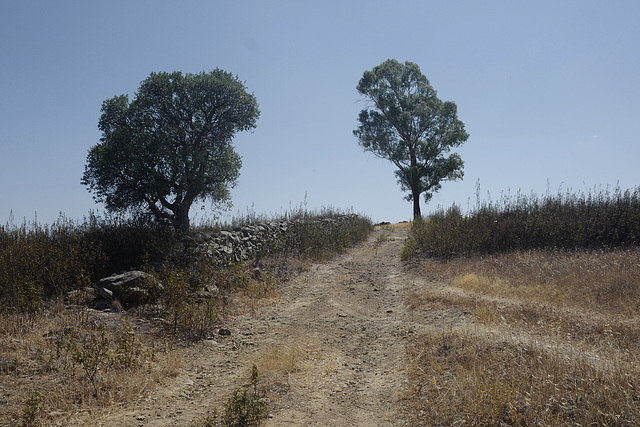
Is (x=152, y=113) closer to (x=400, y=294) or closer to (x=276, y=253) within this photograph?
(x=276, y=253)

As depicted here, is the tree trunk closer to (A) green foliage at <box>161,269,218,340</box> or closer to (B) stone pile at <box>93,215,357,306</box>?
(B) stone pile at <box>93,215,357,306</box>

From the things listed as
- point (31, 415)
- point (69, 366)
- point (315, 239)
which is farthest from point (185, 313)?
point (315, 239)

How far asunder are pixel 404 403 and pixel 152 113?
11927mm

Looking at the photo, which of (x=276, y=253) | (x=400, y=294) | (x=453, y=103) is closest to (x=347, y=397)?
(x=400, y=294)

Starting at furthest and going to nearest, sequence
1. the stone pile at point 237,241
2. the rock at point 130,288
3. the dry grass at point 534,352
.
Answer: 1. the stone pile at point 237,241
2. the rock at point 130,288
3. the dry grass at point 534,352

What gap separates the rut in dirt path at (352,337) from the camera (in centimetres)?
456

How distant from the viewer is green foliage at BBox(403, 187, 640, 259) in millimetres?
13930

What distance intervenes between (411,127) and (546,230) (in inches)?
722

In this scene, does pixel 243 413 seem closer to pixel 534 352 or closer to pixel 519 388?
pixel 519 388

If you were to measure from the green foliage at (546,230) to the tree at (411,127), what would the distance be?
14245 millimetres

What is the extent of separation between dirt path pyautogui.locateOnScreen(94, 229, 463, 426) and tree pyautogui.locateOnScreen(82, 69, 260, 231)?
5.07 m

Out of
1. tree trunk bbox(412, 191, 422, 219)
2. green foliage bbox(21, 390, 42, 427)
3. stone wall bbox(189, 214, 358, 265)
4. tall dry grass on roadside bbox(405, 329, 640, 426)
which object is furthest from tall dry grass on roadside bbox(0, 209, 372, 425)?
tree trunk bbox(412, 191, 422, 219)

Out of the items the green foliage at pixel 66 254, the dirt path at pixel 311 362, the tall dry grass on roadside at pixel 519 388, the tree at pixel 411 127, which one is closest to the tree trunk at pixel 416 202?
the tree at pixel 411 127

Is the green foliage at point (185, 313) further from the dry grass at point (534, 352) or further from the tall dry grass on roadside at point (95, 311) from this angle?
the dry grass at point (534, 352)
